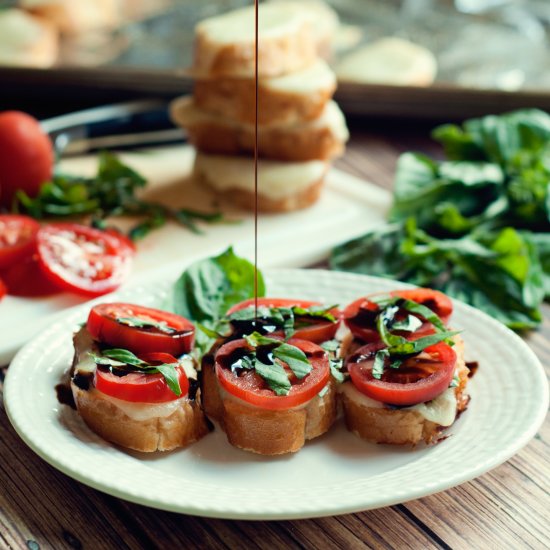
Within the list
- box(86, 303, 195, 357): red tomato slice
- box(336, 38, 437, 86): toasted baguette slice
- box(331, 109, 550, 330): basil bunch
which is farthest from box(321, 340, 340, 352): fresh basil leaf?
box(336, 38, 437, 86): toasted baguette slice

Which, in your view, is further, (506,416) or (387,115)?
(387,115)

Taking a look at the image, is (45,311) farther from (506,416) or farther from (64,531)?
(506,416)

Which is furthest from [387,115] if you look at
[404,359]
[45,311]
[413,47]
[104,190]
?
[404,359]

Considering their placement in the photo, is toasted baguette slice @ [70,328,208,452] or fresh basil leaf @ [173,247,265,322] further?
fresh basil leaf @ [173,247,265,322]

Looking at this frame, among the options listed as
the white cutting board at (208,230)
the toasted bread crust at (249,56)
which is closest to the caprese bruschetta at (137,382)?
the white cutting board at (208,230)

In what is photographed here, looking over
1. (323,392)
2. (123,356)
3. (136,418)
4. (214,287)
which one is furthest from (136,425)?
(214,287)

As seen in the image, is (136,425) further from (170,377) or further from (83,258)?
(83,258)

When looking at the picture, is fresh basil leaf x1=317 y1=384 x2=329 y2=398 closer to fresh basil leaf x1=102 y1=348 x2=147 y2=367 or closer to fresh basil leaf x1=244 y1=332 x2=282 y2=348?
fresh basil leaf x1=244 y1=332 x2=282 y2=348
